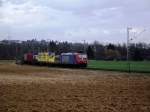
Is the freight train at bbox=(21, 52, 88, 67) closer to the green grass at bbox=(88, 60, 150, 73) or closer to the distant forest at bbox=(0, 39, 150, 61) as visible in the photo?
the green grass at bbox=(88, 60, 150, 73)

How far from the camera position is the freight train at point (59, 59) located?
2549 inches

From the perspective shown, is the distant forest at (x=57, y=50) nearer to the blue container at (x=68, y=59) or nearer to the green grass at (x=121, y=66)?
the green grass at (x=121, y=66)

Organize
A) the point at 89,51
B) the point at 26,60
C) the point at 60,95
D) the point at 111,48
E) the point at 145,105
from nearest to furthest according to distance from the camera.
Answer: the point at 145,105 → the point at 60,95 → the point at 26,60 → the point at 89,51 → the point at 111,48

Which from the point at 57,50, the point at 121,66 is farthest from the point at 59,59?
the point at 57,50

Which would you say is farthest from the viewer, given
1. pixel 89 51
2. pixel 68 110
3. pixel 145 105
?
pixel 89 51

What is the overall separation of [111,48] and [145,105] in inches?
5202

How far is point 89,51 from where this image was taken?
13100cm

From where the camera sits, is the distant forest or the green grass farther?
the distant forest

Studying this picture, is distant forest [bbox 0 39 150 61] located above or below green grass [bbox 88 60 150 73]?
above

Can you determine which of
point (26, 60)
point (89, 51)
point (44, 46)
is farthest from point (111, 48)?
point (26, 60)

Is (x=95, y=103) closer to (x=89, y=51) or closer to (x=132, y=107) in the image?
(x=132, y=107)

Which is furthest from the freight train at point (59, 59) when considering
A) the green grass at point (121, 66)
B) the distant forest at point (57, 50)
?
the distant forest at point (57, 50)

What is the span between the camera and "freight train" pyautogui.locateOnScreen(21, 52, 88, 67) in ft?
212

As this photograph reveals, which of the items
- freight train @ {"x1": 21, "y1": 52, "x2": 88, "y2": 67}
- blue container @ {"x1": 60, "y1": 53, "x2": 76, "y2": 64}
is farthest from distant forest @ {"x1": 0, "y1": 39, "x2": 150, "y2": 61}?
blue container @ {"x1": 60, "y1": 53, "x2": 76, "y2": 64}
